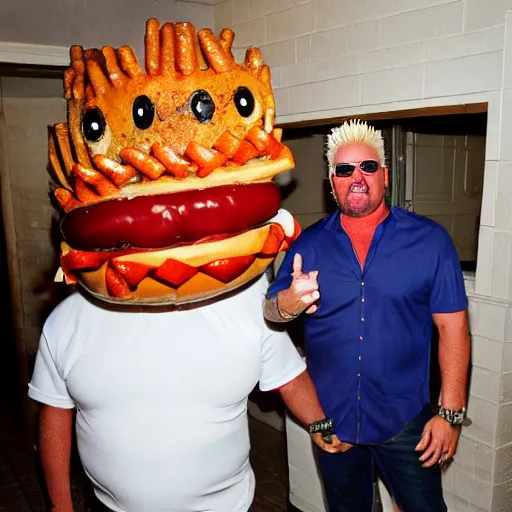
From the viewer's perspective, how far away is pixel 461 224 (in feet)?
12.4

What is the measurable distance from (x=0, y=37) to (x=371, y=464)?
8.06 feet

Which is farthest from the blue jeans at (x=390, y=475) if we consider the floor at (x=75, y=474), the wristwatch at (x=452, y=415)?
the floor at (x=75, y=474)

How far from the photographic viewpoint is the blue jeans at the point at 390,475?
195 cm

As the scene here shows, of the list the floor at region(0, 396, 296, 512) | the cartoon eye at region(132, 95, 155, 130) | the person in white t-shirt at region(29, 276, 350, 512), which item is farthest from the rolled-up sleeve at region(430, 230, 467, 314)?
the floor at region(0, 396, 296, 512)

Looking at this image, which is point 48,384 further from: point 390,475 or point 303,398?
point 390,475

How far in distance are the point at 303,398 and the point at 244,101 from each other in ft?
3.11

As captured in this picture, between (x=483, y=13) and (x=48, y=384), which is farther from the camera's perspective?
(x=483, y=13)

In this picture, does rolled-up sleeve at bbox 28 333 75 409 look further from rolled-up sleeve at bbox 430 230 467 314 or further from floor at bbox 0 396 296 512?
floor at bbox 0 396 296 512

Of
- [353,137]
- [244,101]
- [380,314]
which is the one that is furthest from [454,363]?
[244,101]

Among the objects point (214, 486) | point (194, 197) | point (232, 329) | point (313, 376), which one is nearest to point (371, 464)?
point (313, 376)

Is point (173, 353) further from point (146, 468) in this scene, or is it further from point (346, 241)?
point (346, 241)

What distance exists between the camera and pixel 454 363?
6.08 feet

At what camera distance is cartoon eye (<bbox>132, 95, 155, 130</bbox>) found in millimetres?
1355

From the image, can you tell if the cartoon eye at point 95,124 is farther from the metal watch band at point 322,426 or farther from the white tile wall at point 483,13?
the white tile wall at point 483,13
